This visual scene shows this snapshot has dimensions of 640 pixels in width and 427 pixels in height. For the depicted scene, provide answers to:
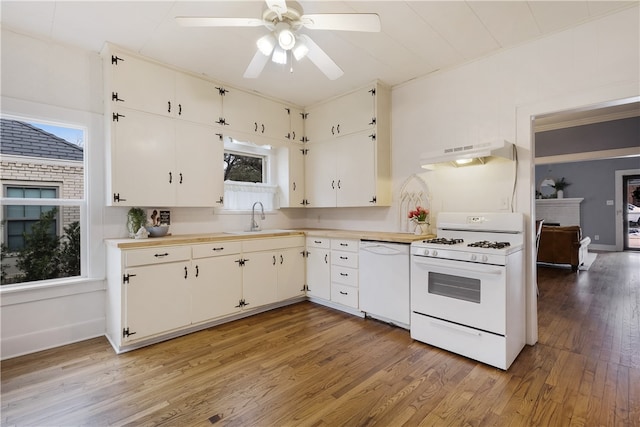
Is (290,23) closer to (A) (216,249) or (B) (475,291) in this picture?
(A) (216,249)

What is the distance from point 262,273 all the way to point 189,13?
2.53 metres

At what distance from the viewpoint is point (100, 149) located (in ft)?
9.57

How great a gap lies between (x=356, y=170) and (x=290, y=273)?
5.04 feet

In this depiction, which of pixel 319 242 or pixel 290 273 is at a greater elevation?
pixel 319 242

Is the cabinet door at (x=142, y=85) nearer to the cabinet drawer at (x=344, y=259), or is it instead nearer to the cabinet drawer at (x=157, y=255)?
the cabinet drawer at (x=157, y=255)

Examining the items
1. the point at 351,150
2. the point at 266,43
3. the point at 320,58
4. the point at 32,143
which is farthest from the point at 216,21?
the point at 351,150

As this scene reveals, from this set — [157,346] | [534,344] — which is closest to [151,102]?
[157,346]

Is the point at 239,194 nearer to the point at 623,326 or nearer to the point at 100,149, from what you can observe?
the point at 100,149

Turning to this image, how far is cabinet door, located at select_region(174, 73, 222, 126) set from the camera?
317cm

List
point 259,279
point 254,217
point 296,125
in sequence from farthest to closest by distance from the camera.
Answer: point 296,125 < point 254,217 < point 259,279

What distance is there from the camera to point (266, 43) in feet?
6.86

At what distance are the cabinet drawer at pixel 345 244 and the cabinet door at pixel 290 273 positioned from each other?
539 mm

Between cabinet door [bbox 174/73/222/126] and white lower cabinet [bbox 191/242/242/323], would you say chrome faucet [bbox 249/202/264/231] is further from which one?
cabinet door [bbox 174/73/222/126]

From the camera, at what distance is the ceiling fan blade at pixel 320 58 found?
2102 millimetres
